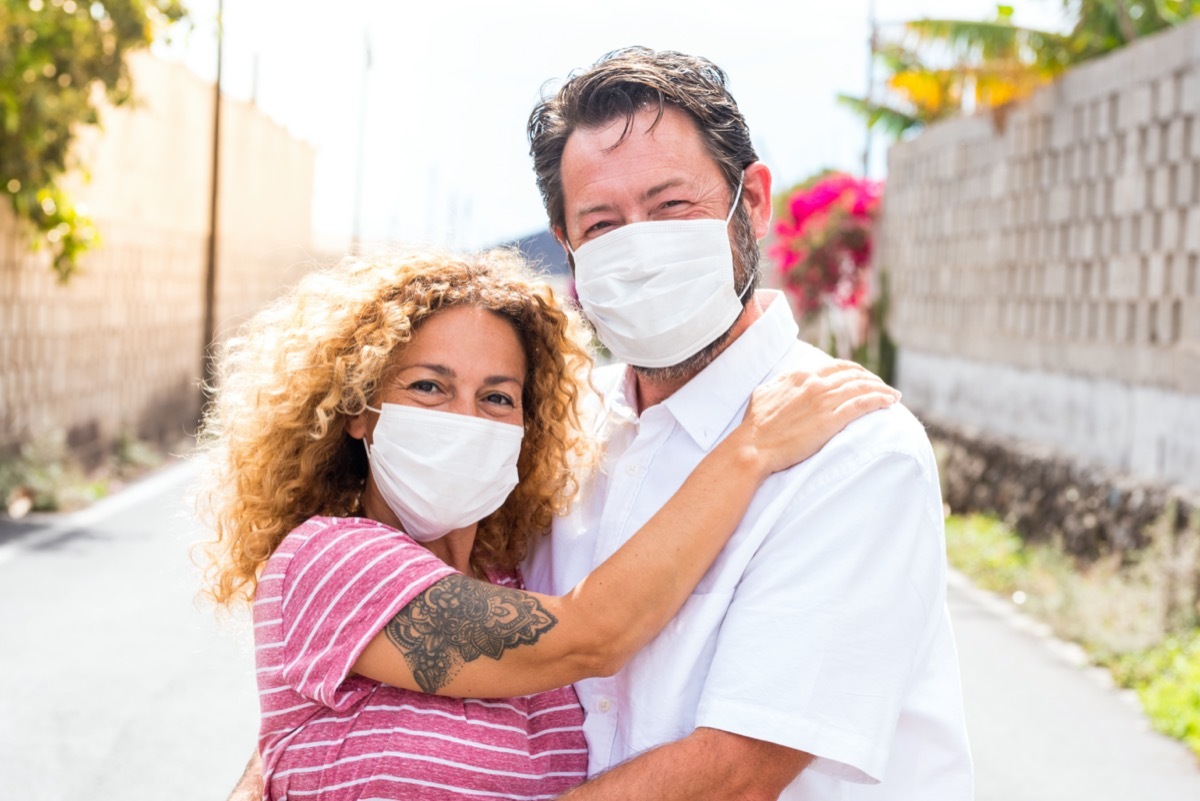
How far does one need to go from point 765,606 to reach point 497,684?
53 centimetres

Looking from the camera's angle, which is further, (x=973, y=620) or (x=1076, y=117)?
(x=1076, y=117)

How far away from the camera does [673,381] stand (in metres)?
2.93

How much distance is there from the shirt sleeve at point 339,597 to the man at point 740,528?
0.42 metres

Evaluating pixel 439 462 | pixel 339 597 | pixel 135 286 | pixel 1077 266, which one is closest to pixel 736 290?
pixel 439 462

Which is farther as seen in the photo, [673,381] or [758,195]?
[758,195]

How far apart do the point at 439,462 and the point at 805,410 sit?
2.59ft

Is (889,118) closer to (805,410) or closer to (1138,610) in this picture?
(1138,610)

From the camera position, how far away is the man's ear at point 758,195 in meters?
3.00

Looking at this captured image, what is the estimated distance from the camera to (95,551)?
9852 mm

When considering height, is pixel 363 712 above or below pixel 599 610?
below

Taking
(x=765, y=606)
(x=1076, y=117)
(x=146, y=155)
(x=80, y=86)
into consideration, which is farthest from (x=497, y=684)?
(x=146, y=155)

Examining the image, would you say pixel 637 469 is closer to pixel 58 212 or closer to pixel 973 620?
pixel 973 620

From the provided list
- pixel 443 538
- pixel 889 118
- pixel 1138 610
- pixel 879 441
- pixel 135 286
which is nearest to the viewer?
pixel 879 441

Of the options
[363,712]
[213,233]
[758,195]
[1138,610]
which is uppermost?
[758,195]
